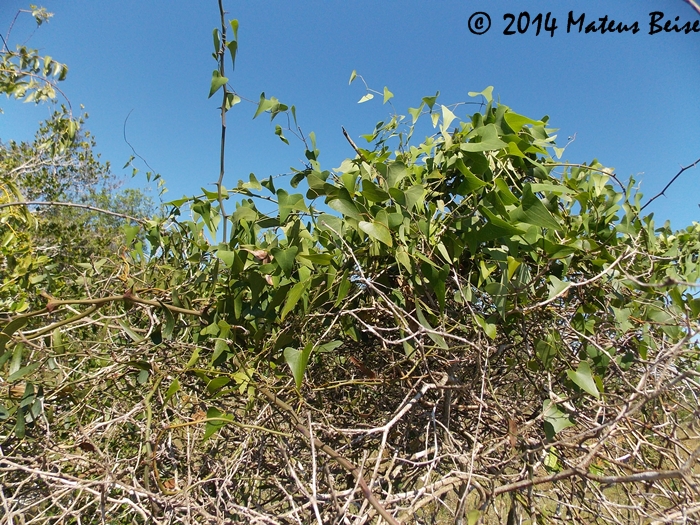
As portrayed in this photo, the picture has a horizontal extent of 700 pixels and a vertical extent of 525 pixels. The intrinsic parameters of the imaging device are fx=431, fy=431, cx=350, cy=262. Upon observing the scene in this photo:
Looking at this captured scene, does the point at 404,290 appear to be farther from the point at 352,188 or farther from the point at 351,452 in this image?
the point at 351,452

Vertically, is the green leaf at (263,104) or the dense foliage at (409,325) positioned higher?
the green leaf at (263,104)

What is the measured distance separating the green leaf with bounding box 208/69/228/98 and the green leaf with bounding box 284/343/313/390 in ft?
1.06

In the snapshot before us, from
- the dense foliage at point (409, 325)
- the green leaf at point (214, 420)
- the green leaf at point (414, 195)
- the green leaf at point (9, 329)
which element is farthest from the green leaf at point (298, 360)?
the green leaf at point (9, 329)

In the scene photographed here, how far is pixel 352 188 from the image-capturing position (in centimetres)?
55

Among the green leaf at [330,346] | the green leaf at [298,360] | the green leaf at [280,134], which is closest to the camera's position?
the green leaf at [298,360]

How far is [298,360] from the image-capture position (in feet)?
1.58

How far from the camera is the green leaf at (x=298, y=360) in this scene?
469 millimetres

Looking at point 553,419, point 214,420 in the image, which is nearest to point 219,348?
point 214,420

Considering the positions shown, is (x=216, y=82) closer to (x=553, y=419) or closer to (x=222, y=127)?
(x=222, y=127)

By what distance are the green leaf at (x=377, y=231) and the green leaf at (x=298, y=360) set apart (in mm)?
142

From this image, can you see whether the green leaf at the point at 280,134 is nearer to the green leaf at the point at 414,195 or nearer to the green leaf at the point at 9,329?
the green leaf at the point at 414,195

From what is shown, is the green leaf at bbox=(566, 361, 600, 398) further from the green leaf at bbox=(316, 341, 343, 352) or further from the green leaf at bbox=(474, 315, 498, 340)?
the green leaf at bbox=(316, 341, 343, 352)

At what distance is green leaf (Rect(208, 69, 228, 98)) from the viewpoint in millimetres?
528

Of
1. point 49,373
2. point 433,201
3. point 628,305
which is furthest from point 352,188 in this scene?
point 49,373
